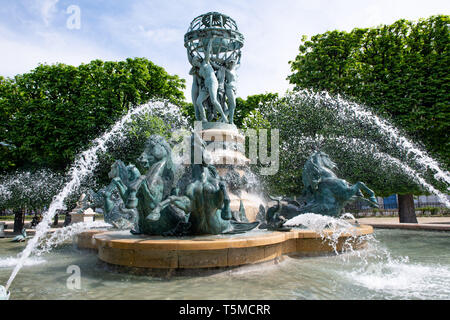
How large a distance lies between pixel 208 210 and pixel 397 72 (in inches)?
670

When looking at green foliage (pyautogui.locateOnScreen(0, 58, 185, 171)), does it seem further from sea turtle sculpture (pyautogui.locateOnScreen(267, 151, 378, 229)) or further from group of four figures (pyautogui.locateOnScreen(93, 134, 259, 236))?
group of four figures (pyautogui.locateOnScreen(93, 134, 259, 236))

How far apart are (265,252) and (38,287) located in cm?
362

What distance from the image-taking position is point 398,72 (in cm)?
1827

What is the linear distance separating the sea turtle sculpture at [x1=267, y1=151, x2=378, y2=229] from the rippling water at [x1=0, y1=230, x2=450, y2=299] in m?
1.85

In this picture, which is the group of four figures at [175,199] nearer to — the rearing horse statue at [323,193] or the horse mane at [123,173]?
the horse mane at [123,173]

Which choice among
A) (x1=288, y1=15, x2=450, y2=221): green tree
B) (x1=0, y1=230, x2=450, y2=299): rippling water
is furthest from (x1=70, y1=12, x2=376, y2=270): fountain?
(x1=288, y1=15, x2=450, y2=221): green tree

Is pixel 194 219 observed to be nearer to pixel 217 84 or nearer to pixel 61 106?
pixel 217 84

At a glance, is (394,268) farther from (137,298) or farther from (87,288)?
(87,288)

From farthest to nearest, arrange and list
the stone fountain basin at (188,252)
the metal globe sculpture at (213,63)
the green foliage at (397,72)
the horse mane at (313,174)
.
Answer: the green foliage at (397,72)
the metal globe sculpture at (213,63)
the horse mane at (313,174)
the stone fountain basin at (188,252)

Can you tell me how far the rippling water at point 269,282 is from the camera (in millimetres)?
4184

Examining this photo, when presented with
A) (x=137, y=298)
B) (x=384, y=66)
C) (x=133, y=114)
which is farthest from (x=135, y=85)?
(x=137, y=298)

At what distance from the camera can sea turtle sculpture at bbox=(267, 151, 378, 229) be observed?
27.0 feet

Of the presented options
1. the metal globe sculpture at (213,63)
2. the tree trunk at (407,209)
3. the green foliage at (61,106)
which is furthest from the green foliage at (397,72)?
the green foliage at (61,106)

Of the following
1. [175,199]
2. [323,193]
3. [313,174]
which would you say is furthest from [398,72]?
[175,199]
